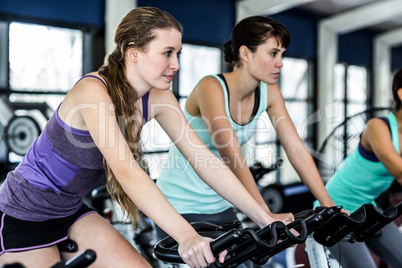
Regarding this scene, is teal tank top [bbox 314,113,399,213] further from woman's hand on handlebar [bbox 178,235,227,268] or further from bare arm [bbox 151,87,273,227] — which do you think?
woman's hand on handlebar [bbox 178,235,227,268]

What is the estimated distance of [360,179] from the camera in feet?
6.68

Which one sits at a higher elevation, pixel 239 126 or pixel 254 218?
pixel 239 126

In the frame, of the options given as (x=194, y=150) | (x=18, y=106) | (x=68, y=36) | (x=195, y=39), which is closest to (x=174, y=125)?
Answer: (x=194, y=150)

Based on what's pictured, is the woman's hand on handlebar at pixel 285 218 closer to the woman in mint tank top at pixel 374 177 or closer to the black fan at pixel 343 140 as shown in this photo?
the woman in mint tank top at pixel 374 177

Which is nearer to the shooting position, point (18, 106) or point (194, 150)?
point (194, 150)

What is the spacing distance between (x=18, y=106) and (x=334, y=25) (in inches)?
204

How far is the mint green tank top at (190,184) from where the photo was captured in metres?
1.69

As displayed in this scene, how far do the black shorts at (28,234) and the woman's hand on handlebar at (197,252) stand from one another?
0.43 meters

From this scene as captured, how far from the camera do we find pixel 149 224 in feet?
7.55

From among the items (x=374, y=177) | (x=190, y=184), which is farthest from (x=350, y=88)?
(x=190, y=184)

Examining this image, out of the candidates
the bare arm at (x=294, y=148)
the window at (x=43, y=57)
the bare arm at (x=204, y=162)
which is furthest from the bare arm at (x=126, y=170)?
the window at (x=43, y=57)

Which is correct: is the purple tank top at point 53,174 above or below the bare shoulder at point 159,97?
below

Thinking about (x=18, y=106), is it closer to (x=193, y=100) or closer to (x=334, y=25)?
(x=193, y=100)

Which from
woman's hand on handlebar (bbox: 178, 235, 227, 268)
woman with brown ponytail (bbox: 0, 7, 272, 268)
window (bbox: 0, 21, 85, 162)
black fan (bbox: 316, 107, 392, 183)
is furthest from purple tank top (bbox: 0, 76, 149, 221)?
black fan (bbox: 316, 107, 392, 183)
